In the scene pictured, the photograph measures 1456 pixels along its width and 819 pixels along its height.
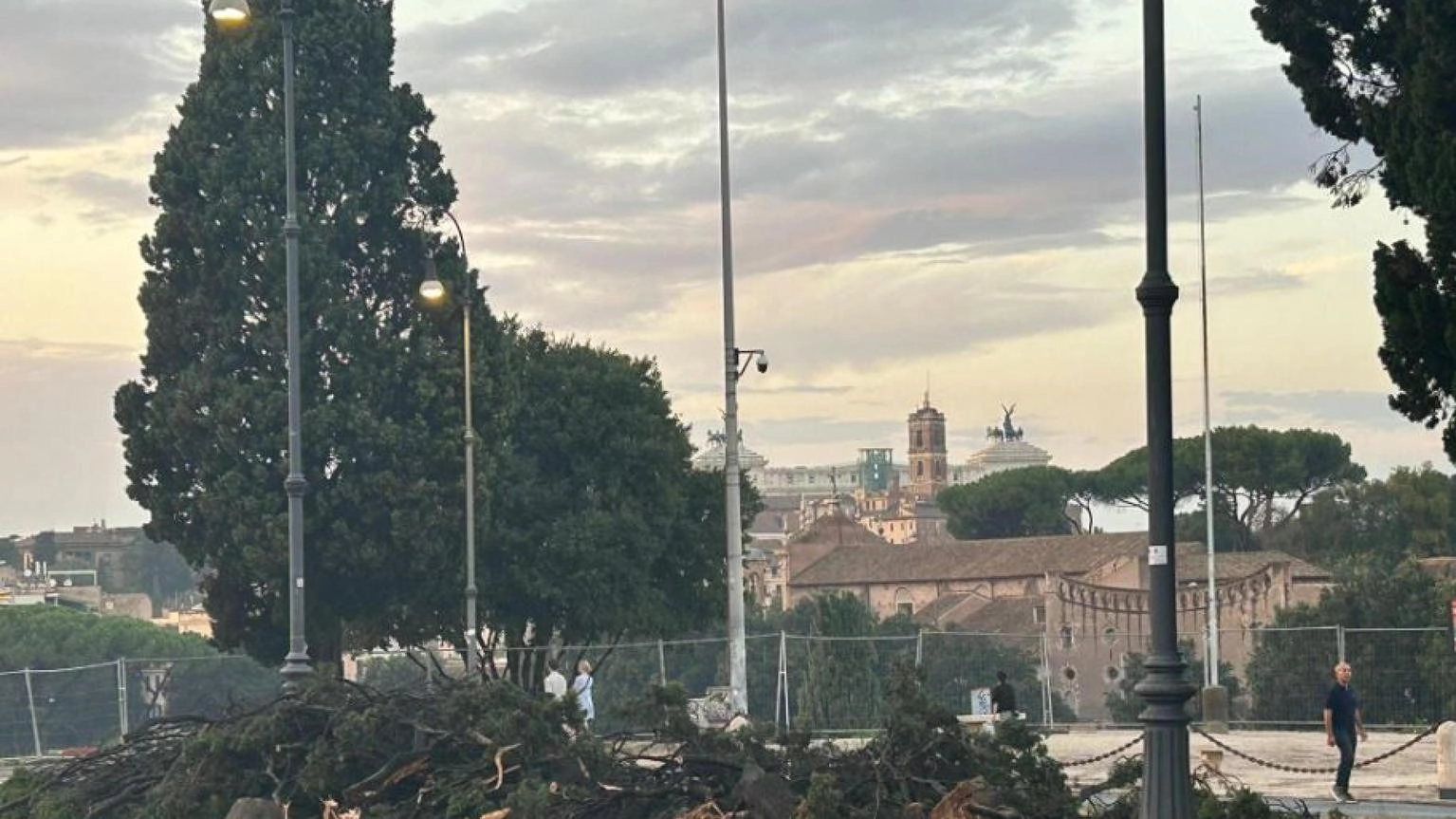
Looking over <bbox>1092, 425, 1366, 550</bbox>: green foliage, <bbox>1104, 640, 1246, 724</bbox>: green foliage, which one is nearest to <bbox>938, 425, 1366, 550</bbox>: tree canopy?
<bbox>1092, 425, 1366, 550</bbox>: green foliage

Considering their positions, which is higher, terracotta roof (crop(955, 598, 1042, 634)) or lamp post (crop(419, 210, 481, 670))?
lamp post (crop(419, 210, 481, 670))

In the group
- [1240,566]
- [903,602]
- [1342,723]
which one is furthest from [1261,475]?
[1342,723]

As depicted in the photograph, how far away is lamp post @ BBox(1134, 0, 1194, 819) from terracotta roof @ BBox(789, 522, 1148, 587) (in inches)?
3768

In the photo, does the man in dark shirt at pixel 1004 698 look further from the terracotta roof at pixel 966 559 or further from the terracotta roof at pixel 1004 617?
the terracotta roof at pixel 1004 617

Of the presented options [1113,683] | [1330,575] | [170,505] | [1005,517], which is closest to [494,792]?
[170,505]

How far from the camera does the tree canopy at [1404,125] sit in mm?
16609

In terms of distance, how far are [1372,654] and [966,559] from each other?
3077 inches

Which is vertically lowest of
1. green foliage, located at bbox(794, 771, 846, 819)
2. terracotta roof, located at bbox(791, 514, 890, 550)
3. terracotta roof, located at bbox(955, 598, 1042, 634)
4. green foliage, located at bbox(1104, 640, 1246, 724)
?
green foliage, located at bbox(1104, 640, 1246, 724)

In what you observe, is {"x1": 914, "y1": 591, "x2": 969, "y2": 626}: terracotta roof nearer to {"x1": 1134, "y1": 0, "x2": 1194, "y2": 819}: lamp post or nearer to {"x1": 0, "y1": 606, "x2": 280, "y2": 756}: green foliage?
{"x1": 0, "y1": 606, "x2": 280, "y2": 756}: green foliage

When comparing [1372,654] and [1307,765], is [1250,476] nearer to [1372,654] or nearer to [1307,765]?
[1372,654]

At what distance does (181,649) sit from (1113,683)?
4749 centimetres

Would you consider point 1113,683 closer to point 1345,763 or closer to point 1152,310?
point 1345,763

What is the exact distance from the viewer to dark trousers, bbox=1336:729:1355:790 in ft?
87.6

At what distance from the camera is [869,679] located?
6844 cm
